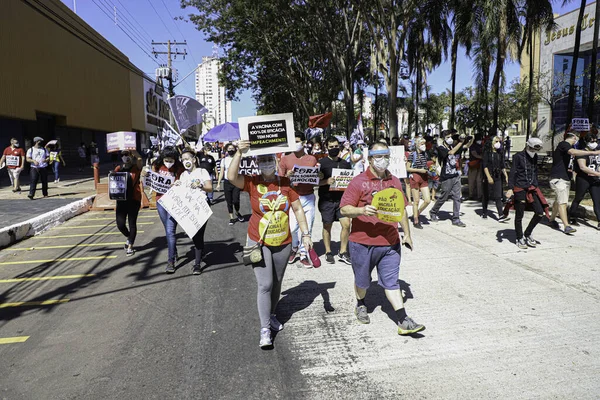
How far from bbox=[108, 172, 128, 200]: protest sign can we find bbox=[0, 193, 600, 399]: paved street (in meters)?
1.08

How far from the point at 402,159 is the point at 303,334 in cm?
501

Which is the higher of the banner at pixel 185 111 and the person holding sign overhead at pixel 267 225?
the banner at pixel 185 111

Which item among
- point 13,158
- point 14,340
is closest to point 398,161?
point 14,340

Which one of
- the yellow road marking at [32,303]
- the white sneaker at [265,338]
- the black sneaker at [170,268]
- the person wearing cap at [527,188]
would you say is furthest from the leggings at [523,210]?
the yellow road marking at [32,303]

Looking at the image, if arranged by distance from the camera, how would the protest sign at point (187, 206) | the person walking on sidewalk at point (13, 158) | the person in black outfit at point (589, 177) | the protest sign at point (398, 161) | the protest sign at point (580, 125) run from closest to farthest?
the protest sign at point (187, 206), the person in black outfit at point (589, 177), the protest sign at point (398, 161), the protest sign at point (580, 125), the person walking on sidewalk at point (13, 158)

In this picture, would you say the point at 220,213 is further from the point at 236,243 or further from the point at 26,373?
the point at 26,373

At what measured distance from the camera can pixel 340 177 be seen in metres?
6.48

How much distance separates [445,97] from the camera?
204 feet

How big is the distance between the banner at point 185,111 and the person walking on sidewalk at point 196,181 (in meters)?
4.04

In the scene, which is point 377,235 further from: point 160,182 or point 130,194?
point 130,194

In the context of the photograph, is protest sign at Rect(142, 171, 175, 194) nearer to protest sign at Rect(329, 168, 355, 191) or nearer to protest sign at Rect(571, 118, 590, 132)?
protest sign at Rect(329, 168, 355, 191)

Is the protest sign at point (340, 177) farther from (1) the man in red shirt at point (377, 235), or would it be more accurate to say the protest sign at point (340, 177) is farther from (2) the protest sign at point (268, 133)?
(2) the protest sign at point (268, 133)

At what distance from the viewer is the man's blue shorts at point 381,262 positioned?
13.5 ft

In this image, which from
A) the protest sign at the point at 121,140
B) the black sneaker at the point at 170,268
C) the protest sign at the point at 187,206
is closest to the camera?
the protest sign at the point at 187,206
